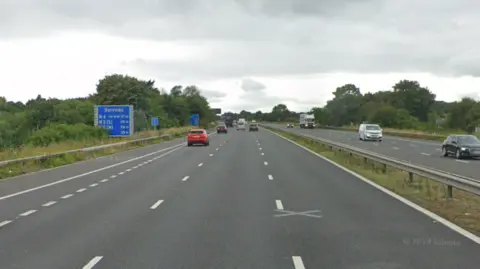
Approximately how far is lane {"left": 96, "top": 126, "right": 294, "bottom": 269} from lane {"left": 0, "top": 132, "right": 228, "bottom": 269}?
1.08 ft

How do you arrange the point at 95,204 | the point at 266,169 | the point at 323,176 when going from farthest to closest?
1. the point at 266,169
2. the point at 323,176
3. the point at 95,204

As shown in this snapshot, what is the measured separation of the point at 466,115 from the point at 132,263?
358ft

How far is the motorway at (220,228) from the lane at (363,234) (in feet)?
0.05

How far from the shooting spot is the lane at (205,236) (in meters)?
9.21

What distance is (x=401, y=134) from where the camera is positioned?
272 feet

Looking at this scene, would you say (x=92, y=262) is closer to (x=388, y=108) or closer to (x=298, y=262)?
(x=298, y=262)

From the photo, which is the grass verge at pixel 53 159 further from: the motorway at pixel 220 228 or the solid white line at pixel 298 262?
the solid white line at pixel 298 262

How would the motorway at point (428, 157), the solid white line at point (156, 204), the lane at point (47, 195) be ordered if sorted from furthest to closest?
the motorway at point (428, 157), the solid white line at point (156, 204), the lane at point (47, 195)

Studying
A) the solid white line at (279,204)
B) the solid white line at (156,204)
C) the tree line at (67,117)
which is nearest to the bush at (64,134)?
the tree line at (67,117)

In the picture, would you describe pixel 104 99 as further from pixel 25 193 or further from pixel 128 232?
pixel 128 232

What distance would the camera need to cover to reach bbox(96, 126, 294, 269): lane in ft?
30.2

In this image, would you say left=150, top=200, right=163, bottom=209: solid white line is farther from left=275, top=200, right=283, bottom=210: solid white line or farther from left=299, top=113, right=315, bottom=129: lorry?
left=299, top=113, right=315, bottom=129: lorry

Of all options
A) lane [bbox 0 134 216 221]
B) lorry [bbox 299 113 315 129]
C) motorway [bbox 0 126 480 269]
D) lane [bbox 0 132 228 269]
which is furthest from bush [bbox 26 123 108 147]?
lorry [bbox 299 113 315 129]

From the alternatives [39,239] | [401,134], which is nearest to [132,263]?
[39,239]
